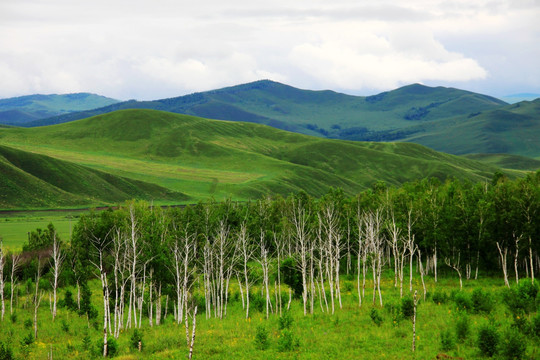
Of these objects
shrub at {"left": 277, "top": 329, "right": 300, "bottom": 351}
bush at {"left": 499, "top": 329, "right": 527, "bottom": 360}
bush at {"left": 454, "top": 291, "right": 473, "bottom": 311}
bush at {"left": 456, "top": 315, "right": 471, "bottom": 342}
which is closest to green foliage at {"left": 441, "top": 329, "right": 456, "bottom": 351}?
bush at {"left": 456, "top": 315, "right": 471, "bottom": 342}

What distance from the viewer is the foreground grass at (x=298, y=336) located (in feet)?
133

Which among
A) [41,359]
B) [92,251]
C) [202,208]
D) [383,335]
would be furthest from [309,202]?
[41,359]

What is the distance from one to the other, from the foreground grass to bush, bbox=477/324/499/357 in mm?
876

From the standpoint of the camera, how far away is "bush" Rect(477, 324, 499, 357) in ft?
118

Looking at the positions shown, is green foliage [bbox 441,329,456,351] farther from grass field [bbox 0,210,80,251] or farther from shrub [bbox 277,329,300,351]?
grass field [bbox 0,210,80,251]

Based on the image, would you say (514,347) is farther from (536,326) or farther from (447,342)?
(536,326)

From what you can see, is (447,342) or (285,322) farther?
(285,322)

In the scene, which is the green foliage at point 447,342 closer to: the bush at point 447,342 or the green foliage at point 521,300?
the bush at point 447,342

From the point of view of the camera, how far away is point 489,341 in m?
36.0

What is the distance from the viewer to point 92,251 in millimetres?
68188

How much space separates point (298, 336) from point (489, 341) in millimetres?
17873

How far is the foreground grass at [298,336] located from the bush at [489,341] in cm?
88

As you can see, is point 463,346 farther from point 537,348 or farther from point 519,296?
point 519,296

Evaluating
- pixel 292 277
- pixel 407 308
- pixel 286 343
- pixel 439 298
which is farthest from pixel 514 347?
pixel 292 277
